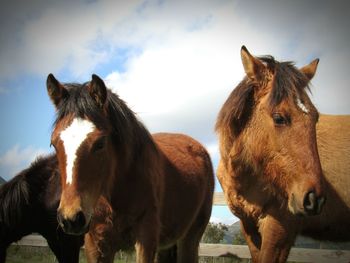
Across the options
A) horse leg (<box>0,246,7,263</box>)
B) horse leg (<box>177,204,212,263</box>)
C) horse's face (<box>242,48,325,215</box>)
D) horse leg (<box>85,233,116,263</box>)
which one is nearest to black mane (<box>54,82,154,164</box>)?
horse leg (<box>85,233,116,263</box>)

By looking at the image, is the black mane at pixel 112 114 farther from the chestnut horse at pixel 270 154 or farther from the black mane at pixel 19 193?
the black mane at pixel 19 193

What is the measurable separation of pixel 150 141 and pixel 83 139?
1210 millimetres

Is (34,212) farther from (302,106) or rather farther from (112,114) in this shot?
(302,106)

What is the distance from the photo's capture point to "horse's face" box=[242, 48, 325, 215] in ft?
9.27

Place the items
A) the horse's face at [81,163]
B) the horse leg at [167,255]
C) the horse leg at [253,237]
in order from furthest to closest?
the horse leg at [167,255]
the horse leg at [253,237]
the horse's face at [81,163]

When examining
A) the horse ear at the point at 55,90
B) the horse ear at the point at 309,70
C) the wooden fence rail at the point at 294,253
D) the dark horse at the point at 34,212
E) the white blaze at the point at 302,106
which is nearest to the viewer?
the white blaze at the point at 302,106

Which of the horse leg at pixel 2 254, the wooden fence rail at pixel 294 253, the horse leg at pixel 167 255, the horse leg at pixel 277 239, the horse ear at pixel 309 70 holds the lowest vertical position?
the wooden fence rail at pixel 294 253

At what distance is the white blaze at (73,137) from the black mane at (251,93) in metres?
1.45

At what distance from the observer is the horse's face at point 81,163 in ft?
9.27

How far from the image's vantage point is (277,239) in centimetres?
321

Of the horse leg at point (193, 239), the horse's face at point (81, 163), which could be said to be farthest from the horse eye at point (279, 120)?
the horse leg at point (193, 239)

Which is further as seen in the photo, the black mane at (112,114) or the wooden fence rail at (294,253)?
the wooden fence rail at (294,253)

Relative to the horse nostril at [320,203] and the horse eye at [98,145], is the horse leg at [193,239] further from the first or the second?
the horse nostril at [320,203]

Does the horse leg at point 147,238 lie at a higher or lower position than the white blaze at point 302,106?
lower
